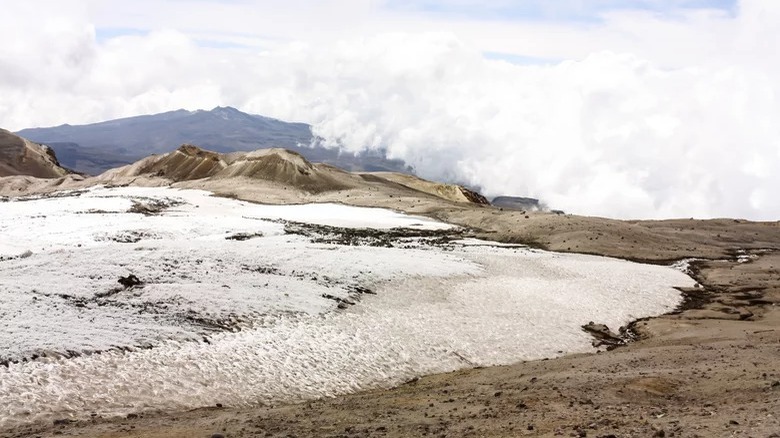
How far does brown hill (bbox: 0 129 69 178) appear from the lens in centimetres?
16400

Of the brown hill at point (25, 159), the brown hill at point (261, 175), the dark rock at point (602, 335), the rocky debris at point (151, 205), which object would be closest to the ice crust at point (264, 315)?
the dark rock at point (602, 335)

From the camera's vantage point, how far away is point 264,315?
23.5 m

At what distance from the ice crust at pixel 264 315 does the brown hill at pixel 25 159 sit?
458 ft

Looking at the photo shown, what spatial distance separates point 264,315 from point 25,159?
176317mm

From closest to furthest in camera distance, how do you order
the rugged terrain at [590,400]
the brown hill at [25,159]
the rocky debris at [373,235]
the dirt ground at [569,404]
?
the dirt ground at [569,404] → the rugged terrain at [590,400] → the rocky debris at [373,235] → the brown hill at [25,159]

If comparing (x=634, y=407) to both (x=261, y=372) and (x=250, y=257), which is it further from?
(x=250, y=257)

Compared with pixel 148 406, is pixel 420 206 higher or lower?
higher

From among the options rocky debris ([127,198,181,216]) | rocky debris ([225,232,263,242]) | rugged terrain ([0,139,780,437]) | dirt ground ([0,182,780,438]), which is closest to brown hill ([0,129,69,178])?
rocky debris ([127,198,181,216])

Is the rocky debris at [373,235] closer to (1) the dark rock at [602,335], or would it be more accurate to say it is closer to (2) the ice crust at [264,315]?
(2) the ice crust at [264,315]

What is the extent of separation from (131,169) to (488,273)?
98249 millimetres

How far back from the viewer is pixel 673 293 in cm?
3684

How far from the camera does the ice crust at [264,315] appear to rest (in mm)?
16734

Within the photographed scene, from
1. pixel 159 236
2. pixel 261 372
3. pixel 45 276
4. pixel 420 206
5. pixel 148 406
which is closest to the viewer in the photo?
pixel 148 406

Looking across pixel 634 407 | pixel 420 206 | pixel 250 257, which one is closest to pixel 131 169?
pixel 420 206
